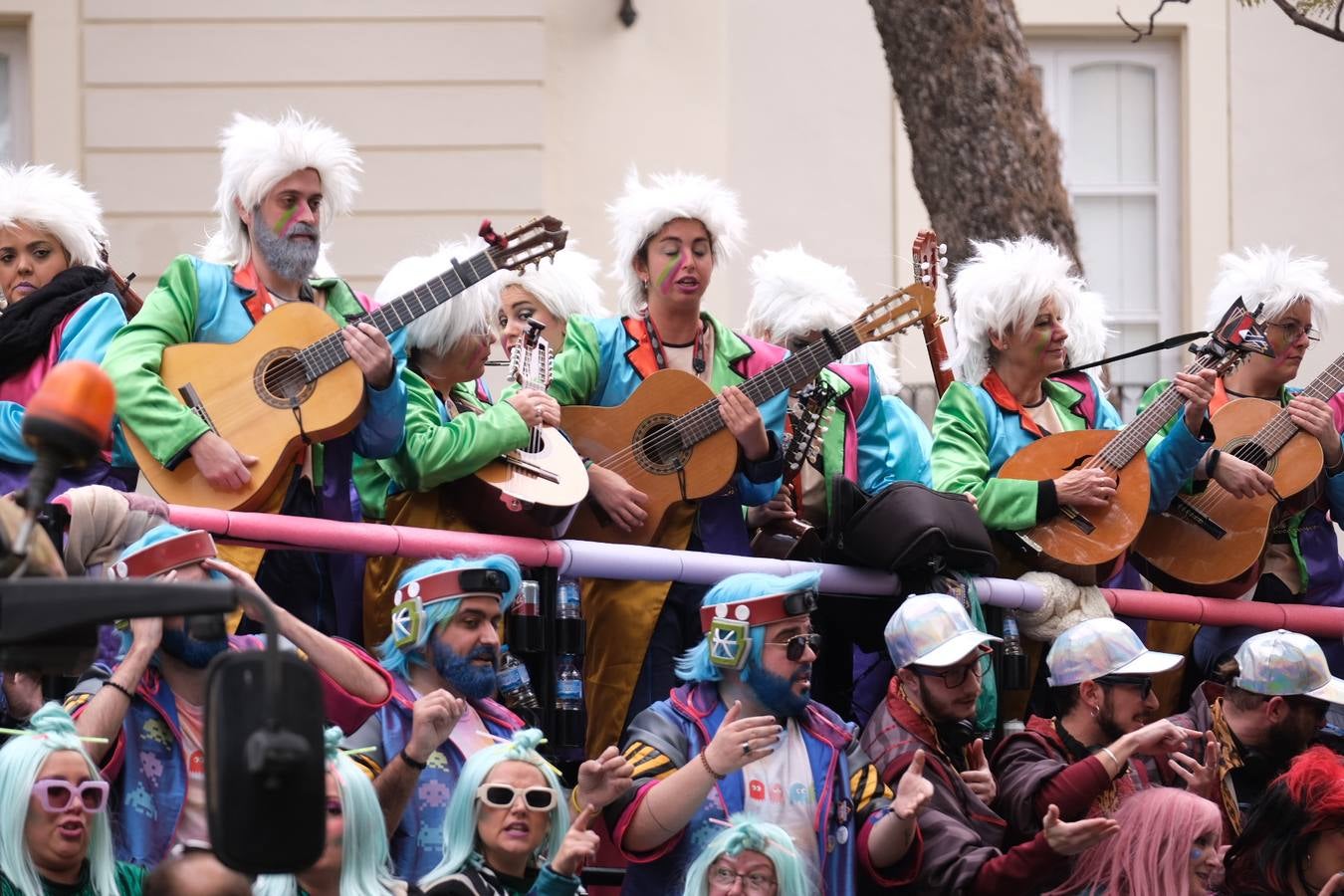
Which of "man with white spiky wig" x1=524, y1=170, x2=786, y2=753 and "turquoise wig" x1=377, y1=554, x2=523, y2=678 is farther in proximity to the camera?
"man with white spiky wig" x1=524, y1=170, x2=786, y2=753

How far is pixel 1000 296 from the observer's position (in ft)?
26.2

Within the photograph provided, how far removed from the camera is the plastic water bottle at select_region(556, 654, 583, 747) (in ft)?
21.5

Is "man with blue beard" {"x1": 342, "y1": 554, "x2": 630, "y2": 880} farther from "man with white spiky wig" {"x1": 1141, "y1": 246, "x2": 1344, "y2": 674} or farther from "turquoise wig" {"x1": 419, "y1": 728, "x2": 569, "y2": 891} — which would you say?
"man with white spiky wig" {"x1": 1141, "y1": 246, "x2": 1344, "y2": 674}

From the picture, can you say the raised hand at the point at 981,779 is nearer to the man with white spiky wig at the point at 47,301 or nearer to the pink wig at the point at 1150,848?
the pink wig at the point at 1150,848

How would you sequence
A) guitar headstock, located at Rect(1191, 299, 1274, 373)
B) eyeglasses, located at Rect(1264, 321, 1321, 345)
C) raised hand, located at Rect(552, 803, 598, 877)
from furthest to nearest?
eyeglasses, located at Rect(1264, 321, 1321, 345) → guitar headstock, located at Rect(1191, 299, 1274, 373) → raised hand, located at Rect(552, 803, 598, 877)

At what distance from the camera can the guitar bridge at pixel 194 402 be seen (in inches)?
262

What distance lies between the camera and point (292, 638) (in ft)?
19.3

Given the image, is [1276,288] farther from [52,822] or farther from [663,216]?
[52,822]

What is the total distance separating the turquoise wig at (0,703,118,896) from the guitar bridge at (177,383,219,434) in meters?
1.45

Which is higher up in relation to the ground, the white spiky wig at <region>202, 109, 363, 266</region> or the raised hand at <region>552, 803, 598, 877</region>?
the white spiky wig at <region>202, 109, 363, 266</region>

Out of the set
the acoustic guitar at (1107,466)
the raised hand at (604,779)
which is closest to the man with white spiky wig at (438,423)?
the raised hand at (604,779)

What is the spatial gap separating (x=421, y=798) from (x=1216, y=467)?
3.13m

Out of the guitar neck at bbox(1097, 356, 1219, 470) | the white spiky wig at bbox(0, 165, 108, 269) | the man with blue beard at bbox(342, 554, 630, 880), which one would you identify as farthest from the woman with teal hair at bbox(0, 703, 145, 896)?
the guitar neck at bbox(1097, 356, 1219, 470)

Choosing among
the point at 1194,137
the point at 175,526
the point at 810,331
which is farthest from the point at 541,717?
the point at 1194,137
